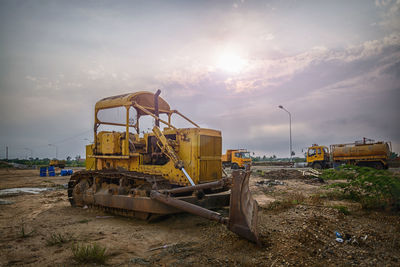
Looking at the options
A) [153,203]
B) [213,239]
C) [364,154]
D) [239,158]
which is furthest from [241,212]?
[239,158]

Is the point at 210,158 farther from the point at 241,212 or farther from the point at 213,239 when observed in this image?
the point at 241,212

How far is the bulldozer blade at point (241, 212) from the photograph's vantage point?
4.16 meters

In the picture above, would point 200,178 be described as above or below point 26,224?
above

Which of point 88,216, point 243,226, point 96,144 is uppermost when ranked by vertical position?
point 96,144

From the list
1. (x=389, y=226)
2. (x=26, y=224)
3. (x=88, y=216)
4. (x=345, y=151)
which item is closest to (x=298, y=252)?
(x=389, y=226)

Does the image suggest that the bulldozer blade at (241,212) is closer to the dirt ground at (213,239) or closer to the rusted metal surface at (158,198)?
the rusted metal surface at (158,198)

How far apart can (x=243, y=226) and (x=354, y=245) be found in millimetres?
1982

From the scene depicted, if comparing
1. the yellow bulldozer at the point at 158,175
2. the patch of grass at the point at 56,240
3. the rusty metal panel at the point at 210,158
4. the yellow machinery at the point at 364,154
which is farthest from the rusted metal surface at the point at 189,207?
the yellow machinery at the point at 364,154

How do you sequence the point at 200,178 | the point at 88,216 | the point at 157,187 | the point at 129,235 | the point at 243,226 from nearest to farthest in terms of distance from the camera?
the point at 243,226 → the point at 129,235 → the point at 157,187 → the point at 200,178 → the point at 88,216

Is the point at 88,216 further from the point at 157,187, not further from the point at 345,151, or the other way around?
the point at 345,151

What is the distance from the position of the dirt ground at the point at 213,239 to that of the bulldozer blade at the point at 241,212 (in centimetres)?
26

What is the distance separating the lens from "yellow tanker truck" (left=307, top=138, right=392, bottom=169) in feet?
75.4

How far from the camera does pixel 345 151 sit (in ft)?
81.0

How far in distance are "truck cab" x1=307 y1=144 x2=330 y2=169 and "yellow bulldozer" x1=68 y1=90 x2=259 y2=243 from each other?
23056 mm
